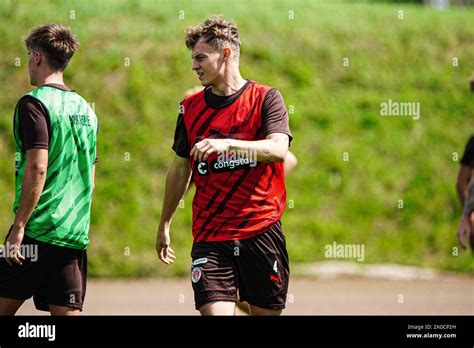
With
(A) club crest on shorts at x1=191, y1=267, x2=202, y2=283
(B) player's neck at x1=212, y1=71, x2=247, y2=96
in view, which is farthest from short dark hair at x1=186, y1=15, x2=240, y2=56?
(A) club crest on shorts at x1=191, y1=267, x2=202, y2=283

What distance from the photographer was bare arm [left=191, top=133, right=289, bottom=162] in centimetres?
515

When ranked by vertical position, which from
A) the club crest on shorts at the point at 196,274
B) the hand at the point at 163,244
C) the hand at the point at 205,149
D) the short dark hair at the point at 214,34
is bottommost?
the club crest on shorts at the point at 196,274

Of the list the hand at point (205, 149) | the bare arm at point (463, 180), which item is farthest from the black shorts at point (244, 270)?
the bare arm at point (463, 180)

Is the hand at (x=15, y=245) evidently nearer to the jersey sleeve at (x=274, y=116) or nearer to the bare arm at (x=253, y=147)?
the bare arm at (x=253, y=147)

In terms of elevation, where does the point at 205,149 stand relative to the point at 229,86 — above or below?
below

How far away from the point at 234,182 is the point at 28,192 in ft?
4.30

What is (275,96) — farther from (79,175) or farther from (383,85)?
(383,85)

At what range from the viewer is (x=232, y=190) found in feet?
19.2

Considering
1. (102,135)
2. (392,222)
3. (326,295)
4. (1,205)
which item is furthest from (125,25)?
(326,295)

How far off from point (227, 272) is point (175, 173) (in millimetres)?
795

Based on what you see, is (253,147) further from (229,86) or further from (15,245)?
(15,245)

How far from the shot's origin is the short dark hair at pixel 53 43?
5.70 metres

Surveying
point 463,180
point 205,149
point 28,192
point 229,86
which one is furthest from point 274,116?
point 463,180

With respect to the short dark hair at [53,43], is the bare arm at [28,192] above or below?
below
